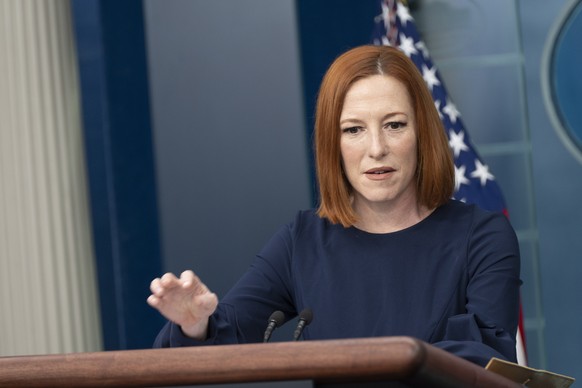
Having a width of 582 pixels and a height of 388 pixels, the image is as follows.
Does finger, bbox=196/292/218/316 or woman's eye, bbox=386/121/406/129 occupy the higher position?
woman's eye, bbox=386/121/406/129

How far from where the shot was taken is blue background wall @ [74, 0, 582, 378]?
425 centimetres

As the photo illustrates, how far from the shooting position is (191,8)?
4.33 metres

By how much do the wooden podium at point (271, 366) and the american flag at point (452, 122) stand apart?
2.39 m

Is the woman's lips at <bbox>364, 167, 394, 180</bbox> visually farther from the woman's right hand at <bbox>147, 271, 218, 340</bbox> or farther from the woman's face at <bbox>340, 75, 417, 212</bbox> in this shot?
the woman's right hand at <bbox>147, 271, 218, 340</bbox>

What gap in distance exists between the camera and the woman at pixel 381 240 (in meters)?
2.21

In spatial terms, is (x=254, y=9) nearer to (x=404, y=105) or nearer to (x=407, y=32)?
(x=407, y=32)

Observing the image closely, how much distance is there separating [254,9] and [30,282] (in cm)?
141

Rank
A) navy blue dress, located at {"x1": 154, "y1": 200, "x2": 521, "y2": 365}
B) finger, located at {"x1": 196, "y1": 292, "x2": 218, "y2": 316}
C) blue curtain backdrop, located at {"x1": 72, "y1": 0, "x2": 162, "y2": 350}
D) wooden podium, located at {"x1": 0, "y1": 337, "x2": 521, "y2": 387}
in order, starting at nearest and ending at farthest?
wooden podium, located at {"x1": 0, "y1": 337, "x2": 521, "y2": 387}, finger, located at {"x1": 196, "y1": 292, "x2": 218, "y2": 316}, navy blue dress, located at {"x1": 154, "y1": 200, "x2": 521, "y2": 365}, blue curtain backdrop, located at {"x1": 72, "y1": 0, "x2": 162, "y2": 350}

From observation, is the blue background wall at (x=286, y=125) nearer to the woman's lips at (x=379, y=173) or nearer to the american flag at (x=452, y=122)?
the american flag at (x=452, y=122)

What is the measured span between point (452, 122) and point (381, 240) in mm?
1790

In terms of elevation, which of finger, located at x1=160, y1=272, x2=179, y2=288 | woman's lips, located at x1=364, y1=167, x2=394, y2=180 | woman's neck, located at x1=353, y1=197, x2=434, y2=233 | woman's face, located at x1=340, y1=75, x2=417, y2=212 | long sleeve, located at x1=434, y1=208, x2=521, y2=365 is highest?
woman's face, located at x1=340, y1=75, x2=417, y2=212

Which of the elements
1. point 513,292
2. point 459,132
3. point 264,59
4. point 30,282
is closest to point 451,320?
point 513,292

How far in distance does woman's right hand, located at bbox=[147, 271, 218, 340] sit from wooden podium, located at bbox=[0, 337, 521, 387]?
0.35 m

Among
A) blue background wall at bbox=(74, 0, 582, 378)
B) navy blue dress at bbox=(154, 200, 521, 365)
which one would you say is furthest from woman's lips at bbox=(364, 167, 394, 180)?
blue background wall at bbox=(74, 0, 582, 378)
